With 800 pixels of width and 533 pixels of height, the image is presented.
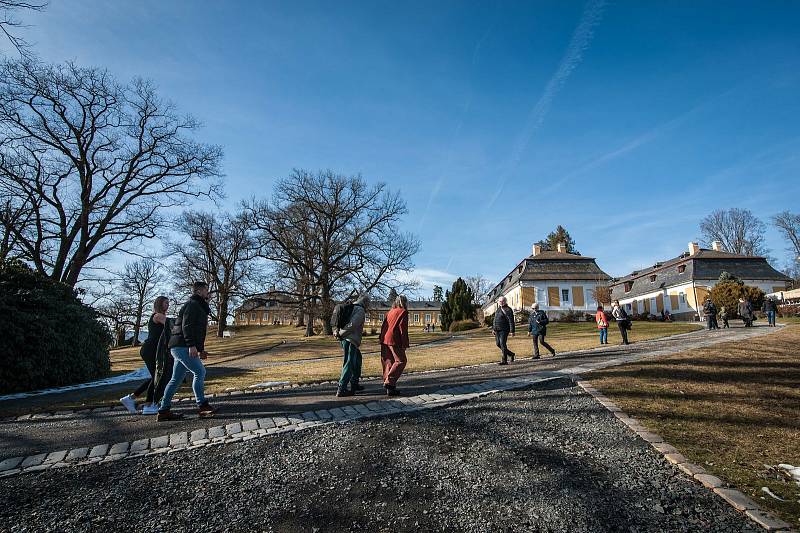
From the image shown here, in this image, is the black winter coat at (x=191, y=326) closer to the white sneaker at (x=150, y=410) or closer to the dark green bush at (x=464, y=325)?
the white sneaker at (x=150, y=410)

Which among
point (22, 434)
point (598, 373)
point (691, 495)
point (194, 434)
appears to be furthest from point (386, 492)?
point (598, 373)

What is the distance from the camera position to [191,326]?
5523 millimetres

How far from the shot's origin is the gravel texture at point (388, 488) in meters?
2.84

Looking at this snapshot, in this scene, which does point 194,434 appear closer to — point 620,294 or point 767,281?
point 767,281

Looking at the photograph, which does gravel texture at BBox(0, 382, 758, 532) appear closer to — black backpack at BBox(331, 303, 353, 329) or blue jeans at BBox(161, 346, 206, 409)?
blue jeans at BBox(161, 346, 206, 409)

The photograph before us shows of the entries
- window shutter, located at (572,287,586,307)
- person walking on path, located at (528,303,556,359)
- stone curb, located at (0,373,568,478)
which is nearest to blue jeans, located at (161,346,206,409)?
stone curb, located at (0,373,568,478)

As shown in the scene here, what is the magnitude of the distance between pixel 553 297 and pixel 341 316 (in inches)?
1612

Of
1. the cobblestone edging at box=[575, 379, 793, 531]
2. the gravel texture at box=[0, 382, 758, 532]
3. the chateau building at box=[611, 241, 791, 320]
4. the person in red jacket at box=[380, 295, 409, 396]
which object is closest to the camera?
the cobblestone edging at box=[575, 379, 793, 531]

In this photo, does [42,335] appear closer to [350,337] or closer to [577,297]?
[350,337]

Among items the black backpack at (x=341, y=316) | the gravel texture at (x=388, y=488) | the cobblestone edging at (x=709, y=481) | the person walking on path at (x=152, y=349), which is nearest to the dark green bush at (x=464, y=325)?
the black backpack at (x=341, y=316)

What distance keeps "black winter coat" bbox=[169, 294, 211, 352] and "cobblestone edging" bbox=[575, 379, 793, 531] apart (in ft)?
18.0

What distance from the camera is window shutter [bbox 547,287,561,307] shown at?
43656 mm

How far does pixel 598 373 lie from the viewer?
27.2ft

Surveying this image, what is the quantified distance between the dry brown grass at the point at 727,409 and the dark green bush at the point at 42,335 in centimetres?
1275
